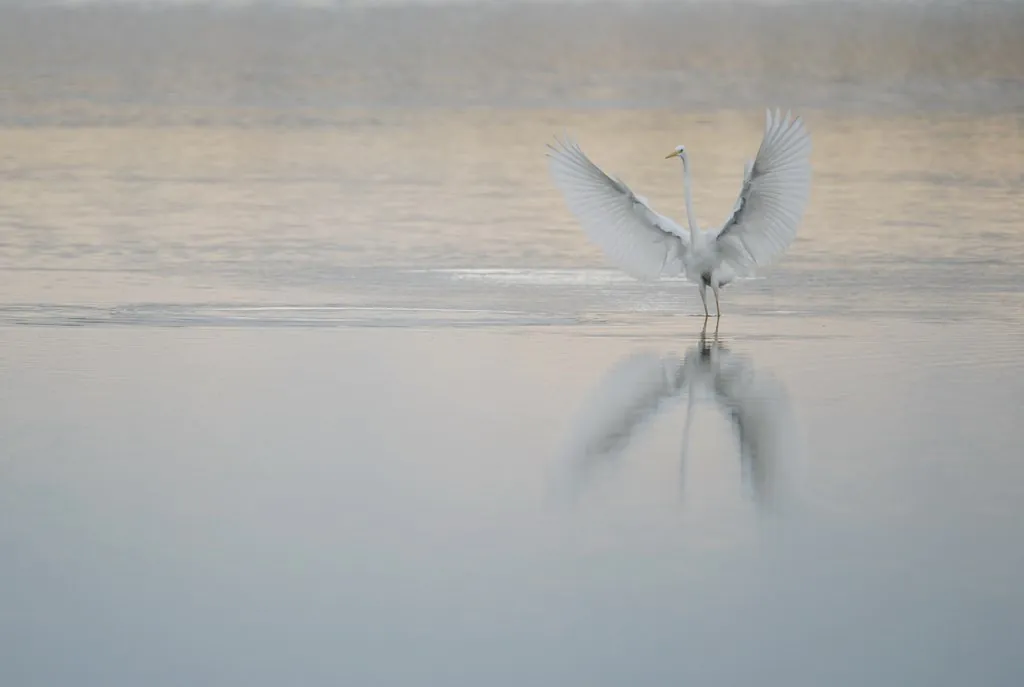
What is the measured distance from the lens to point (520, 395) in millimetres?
8984

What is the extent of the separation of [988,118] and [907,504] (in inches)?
1249

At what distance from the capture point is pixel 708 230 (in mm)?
11766

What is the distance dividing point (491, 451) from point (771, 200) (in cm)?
429

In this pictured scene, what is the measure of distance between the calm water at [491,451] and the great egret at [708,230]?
1.16ft

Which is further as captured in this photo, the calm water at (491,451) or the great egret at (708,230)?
the great egret at (708,230)

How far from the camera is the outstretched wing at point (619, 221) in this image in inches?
471

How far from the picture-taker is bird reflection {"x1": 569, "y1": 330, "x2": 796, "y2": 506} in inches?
301

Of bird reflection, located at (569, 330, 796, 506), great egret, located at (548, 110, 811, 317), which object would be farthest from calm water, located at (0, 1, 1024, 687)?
great egret, located at (548, 110, 811, 317)

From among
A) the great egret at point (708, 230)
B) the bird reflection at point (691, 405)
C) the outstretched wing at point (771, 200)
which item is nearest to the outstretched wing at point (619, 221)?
the great egret at point (708, 230)

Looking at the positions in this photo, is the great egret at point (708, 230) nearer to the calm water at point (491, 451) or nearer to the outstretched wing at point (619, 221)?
the outstretched wing at point (619, 221)

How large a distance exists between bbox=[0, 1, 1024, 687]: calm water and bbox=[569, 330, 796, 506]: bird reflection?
0.09 feet

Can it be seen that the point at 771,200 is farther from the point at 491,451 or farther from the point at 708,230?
the point at 491,451

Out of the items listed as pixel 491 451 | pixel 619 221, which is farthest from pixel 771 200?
pixel 491 451

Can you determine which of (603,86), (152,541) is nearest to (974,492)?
(152,541)
